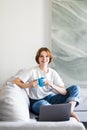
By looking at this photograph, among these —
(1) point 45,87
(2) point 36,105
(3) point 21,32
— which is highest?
(3) point 21,32

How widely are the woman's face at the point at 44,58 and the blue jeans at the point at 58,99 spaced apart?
1.29 feet

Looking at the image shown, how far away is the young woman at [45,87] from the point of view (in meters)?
2.96

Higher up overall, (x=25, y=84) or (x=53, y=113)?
(x=25, y=84)

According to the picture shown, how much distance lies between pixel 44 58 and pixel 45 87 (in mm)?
334

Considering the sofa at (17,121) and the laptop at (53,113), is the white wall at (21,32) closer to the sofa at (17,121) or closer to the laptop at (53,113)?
the sofa at (17,121)

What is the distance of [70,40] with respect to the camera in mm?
3791

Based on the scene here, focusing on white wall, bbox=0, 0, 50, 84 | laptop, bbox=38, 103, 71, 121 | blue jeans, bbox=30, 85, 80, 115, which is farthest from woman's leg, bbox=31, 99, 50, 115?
white wall, bbox=0, 0, 50, 84

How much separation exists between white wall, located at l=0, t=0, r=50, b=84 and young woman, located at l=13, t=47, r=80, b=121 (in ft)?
1.95

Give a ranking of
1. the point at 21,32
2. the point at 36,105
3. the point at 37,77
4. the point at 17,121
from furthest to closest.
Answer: the point at 21,32 < the point at 37,77 < the point at 36,105 < the point at 17,121

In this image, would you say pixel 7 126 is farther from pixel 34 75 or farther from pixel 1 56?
pixel 1 56

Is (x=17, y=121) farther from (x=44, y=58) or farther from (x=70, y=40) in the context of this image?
(x=70, y=40)

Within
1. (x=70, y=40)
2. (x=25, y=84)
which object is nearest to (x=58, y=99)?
(x=25, y=84)

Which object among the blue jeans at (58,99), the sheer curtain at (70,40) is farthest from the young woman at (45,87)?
the sheer curtain at (70,40)

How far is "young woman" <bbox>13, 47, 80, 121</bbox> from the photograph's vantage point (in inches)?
116
